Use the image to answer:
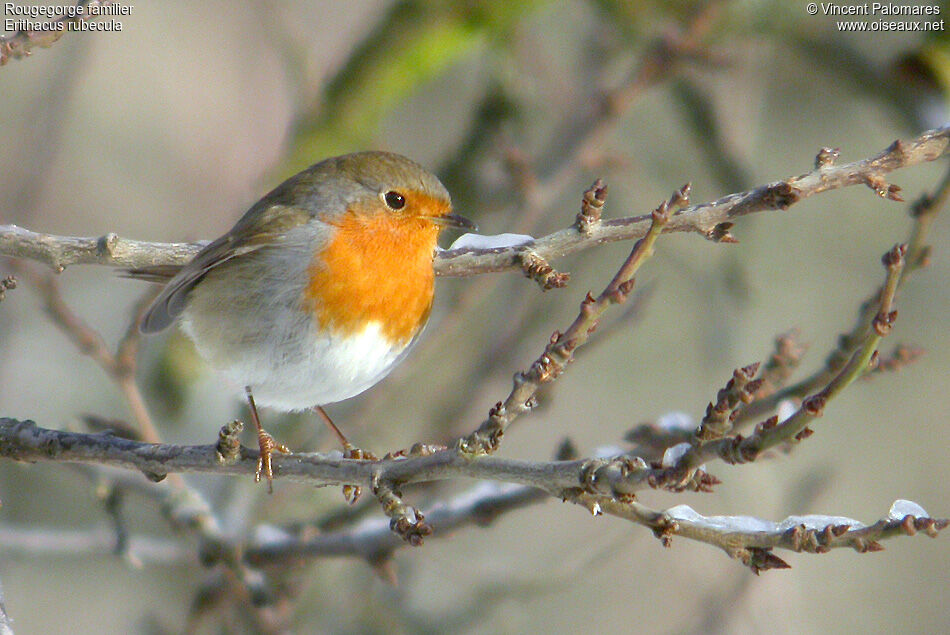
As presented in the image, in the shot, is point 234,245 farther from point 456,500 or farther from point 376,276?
point 456,500

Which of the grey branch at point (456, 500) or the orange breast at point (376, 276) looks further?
the orange breast at point (376, 276)

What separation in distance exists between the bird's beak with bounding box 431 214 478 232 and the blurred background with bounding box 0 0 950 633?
0.57 metres

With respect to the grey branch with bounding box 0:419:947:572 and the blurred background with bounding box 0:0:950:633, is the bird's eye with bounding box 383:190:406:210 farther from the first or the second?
the grey branch with bounding box 0:419:947:572

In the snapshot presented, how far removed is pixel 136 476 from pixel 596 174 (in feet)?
8.03

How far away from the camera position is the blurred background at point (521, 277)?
3.94m

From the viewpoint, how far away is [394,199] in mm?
2836

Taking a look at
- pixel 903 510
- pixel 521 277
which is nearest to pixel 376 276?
pixel 903 510

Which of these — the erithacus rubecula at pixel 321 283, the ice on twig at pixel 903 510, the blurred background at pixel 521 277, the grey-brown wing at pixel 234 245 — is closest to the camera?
the ice on twig at pixel 903 510

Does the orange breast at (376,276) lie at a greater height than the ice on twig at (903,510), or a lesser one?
greater

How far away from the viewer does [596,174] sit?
15.0 ft

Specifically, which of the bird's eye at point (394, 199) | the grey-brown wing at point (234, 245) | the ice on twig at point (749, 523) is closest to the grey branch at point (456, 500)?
the ice on twig at point (749, 523)

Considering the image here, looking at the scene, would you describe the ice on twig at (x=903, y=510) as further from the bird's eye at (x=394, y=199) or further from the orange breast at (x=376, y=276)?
the bird's eye at (x=394, y=199)

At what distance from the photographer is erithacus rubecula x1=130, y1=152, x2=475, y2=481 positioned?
2605mm

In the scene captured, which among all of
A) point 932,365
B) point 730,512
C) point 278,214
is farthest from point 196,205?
point 932,365
